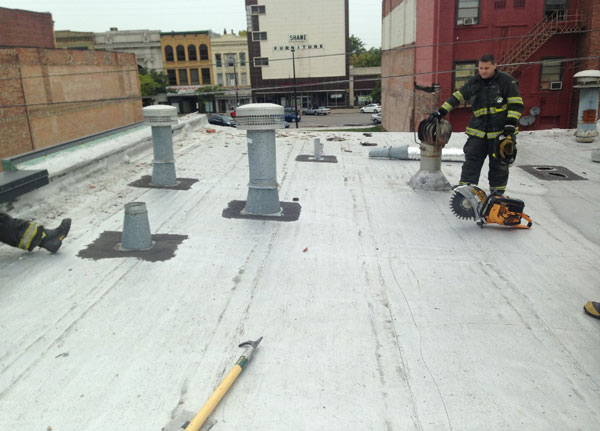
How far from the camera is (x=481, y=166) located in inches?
251

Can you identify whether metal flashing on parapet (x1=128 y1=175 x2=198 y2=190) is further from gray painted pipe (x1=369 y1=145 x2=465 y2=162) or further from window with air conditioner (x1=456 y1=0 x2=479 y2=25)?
window with air conditioner (x1=456 y1=0 x2=479 y2=25)

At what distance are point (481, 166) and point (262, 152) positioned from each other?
9.30 ft

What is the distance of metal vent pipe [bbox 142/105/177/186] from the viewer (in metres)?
7.29

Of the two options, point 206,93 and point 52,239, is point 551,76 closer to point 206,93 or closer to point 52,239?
point 52,239

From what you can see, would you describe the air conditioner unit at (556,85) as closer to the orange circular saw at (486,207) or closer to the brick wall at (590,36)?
the brick wall at (590,36)

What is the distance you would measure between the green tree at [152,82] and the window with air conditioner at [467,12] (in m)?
40.5

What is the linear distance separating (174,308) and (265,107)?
287 cm

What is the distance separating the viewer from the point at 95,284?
14.6 ft

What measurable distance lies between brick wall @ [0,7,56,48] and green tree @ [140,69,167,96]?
17.1 metres

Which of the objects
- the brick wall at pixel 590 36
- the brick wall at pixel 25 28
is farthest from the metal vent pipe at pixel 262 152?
the brick wall at pixel 25 28

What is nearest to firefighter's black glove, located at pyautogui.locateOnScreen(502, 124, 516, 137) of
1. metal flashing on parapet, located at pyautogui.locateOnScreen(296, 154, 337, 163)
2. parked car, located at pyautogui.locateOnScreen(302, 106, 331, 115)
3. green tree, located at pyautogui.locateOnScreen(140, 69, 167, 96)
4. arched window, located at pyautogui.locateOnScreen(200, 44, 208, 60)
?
metal flashing on parapet, located at pyautogui.locateOnScreen(296, 154, 337, 163)

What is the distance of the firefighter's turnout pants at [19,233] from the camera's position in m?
4.79

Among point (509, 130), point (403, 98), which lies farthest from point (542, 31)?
point (509, 130)

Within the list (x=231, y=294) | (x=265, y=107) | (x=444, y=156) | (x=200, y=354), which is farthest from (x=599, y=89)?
(x=200, y=354)
